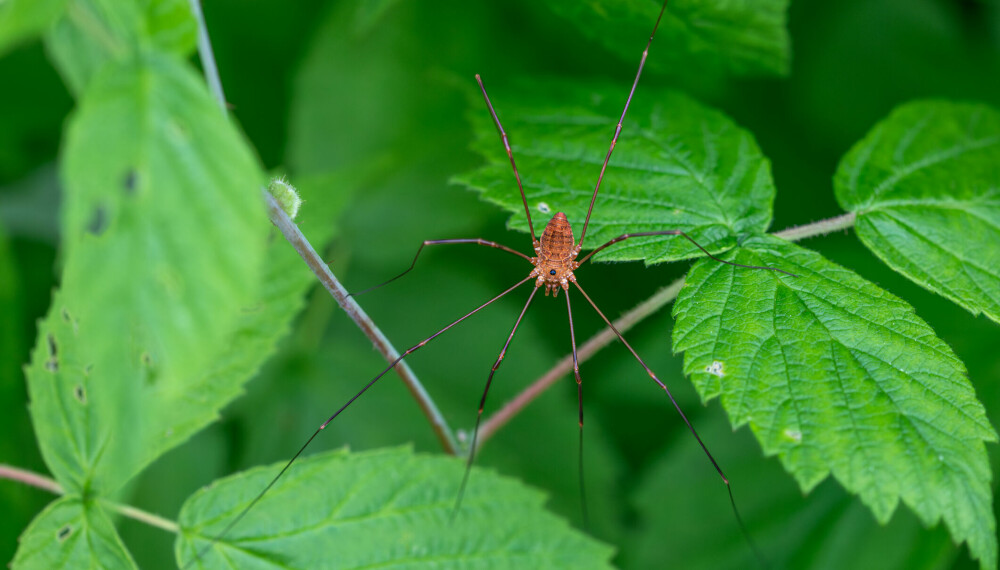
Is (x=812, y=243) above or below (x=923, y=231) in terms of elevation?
above

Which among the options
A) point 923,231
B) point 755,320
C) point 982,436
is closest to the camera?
point 982,436

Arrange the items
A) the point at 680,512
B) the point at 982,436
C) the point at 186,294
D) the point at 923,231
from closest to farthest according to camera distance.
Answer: the point at 186,294 < the point at 982,436 < the point at 923,231 < the point at 680,512

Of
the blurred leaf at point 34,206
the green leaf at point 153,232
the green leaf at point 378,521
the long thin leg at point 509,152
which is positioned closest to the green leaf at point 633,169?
the long thin leg at point 509,152

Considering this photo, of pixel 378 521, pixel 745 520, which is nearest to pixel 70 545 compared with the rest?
pixel 378 521

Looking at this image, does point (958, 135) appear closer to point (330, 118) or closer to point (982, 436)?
point (982, 436)

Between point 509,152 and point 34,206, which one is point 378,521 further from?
point 34,206

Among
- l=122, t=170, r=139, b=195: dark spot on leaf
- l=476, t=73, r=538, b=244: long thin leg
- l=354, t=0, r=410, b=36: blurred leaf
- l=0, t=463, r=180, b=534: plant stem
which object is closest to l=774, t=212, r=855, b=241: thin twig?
l=476, t=73, r=538, b=244: long thin leg

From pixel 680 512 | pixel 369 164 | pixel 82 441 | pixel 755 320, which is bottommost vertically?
pixel 680 512

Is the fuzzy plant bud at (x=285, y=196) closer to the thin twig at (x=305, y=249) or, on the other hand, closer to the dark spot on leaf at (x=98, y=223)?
the thin twig at (x=305, y=249)

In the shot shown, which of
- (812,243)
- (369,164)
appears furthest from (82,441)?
(812,243)
